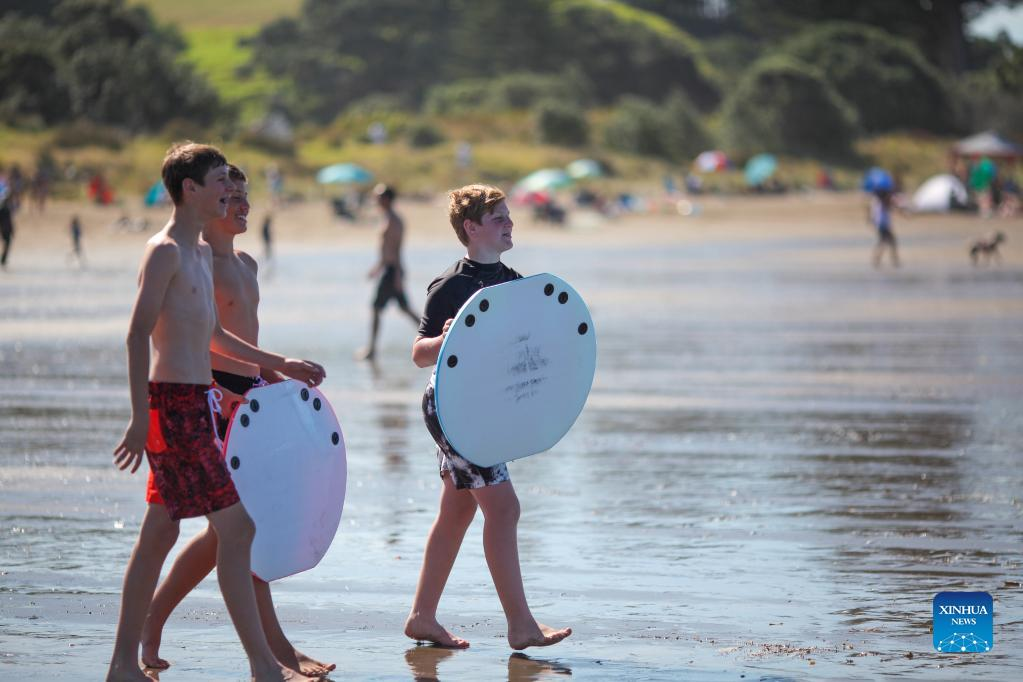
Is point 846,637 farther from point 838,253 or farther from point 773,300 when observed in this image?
point 838,253

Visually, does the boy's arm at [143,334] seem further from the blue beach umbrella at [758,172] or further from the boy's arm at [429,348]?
the blue beach umbrella at [758,172]

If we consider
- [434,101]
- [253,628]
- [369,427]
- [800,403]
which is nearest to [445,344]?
[253,628]

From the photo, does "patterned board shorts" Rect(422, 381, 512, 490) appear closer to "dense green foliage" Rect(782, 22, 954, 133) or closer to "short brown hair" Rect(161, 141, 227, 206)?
"short brown hair" Rect(161, 141, 227, 206)

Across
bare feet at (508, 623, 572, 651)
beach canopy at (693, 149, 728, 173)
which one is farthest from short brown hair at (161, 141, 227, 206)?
beach canopy at (693, 149, 728, 173)

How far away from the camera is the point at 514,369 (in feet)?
19.9

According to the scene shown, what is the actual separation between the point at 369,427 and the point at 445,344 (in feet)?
21.4

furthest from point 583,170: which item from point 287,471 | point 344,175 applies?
point 287,471

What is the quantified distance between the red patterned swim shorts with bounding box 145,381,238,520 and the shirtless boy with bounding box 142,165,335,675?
0.16 metres

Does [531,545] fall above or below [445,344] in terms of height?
below

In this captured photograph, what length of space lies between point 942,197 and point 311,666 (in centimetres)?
5414

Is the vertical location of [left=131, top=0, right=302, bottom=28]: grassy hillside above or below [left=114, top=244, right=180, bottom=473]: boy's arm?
above

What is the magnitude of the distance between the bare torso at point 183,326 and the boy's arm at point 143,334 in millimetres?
35

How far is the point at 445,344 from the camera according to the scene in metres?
5.80

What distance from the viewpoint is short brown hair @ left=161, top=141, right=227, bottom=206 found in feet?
18.1
